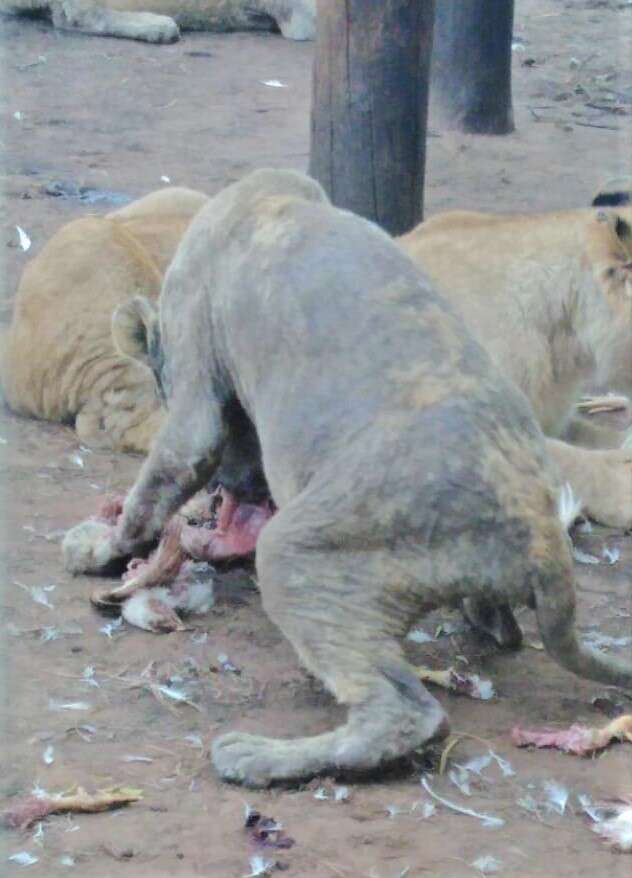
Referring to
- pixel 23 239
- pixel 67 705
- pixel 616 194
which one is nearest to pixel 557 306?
pixel 616 194

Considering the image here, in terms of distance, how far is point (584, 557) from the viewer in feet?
18.7

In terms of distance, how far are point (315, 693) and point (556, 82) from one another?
9592 mm

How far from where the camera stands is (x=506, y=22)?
10766 millimetres

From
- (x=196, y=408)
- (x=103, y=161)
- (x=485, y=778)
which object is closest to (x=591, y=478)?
(x=196, y=408)

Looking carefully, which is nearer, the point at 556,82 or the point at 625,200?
the point at 625,200

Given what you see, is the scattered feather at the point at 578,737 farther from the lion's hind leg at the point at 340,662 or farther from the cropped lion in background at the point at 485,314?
the cropped lion in background at the point at 485,314

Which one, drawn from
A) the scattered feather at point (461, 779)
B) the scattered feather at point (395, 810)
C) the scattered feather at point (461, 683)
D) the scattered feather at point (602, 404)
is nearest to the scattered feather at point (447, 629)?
the scattered feather at point (461, 683)

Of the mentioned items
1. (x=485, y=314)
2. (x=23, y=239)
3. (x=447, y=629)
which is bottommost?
(x=447, y=629)

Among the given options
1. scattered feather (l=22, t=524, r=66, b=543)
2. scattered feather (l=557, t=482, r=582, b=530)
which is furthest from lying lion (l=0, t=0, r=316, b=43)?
scattered feather (l=22, t=524, r=66, b=543)

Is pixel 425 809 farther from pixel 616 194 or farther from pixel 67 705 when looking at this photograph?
pixel 616 194

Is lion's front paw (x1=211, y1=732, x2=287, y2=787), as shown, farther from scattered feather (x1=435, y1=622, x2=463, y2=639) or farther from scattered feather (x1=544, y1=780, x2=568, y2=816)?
scattered feather (x1=435, y1=622, x2=463, y2=639)

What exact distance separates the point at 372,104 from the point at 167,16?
7455 millimetres

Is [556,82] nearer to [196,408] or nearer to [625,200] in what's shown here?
[625,200]

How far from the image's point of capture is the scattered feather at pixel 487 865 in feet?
11.8
